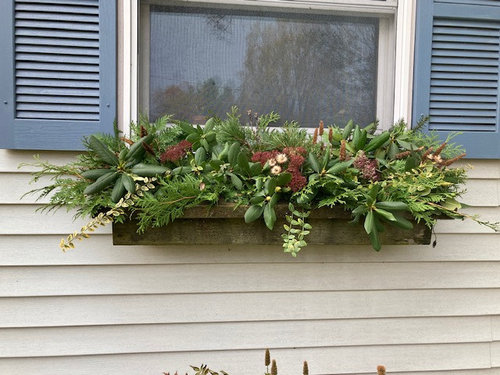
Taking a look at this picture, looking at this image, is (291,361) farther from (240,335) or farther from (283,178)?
(283,178)

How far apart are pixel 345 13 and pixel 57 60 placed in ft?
3.65

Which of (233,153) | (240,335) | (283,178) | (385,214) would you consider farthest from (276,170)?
(240,335)

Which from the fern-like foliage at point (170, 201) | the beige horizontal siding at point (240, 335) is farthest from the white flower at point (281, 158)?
the beige horizontal siding at point (240, 335)

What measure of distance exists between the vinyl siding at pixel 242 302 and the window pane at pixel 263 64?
1.63 ft

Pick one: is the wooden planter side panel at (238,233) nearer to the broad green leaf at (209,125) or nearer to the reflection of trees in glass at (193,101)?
the broad green leaf at (209,125)

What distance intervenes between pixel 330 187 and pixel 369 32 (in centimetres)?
77

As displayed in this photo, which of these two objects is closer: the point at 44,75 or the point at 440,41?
the point at 44,75

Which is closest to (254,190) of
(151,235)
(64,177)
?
(151,235)

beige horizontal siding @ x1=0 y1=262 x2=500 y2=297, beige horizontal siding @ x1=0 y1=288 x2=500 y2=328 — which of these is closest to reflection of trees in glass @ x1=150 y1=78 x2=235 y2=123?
beige horizontal siding @ x1=0 y1=262 x2=500 y2=297

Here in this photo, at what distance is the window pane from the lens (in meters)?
1.60

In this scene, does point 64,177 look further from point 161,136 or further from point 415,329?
point 415,329

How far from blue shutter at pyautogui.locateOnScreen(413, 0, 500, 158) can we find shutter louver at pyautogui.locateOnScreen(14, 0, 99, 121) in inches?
47.9

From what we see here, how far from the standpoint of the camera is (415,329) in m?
1.67

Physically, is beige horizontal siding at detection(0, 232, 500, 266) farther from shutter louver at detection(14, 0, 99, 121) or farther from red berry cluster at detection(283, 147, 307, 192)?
shutter louver at detection(14, 0, 99, 121)
